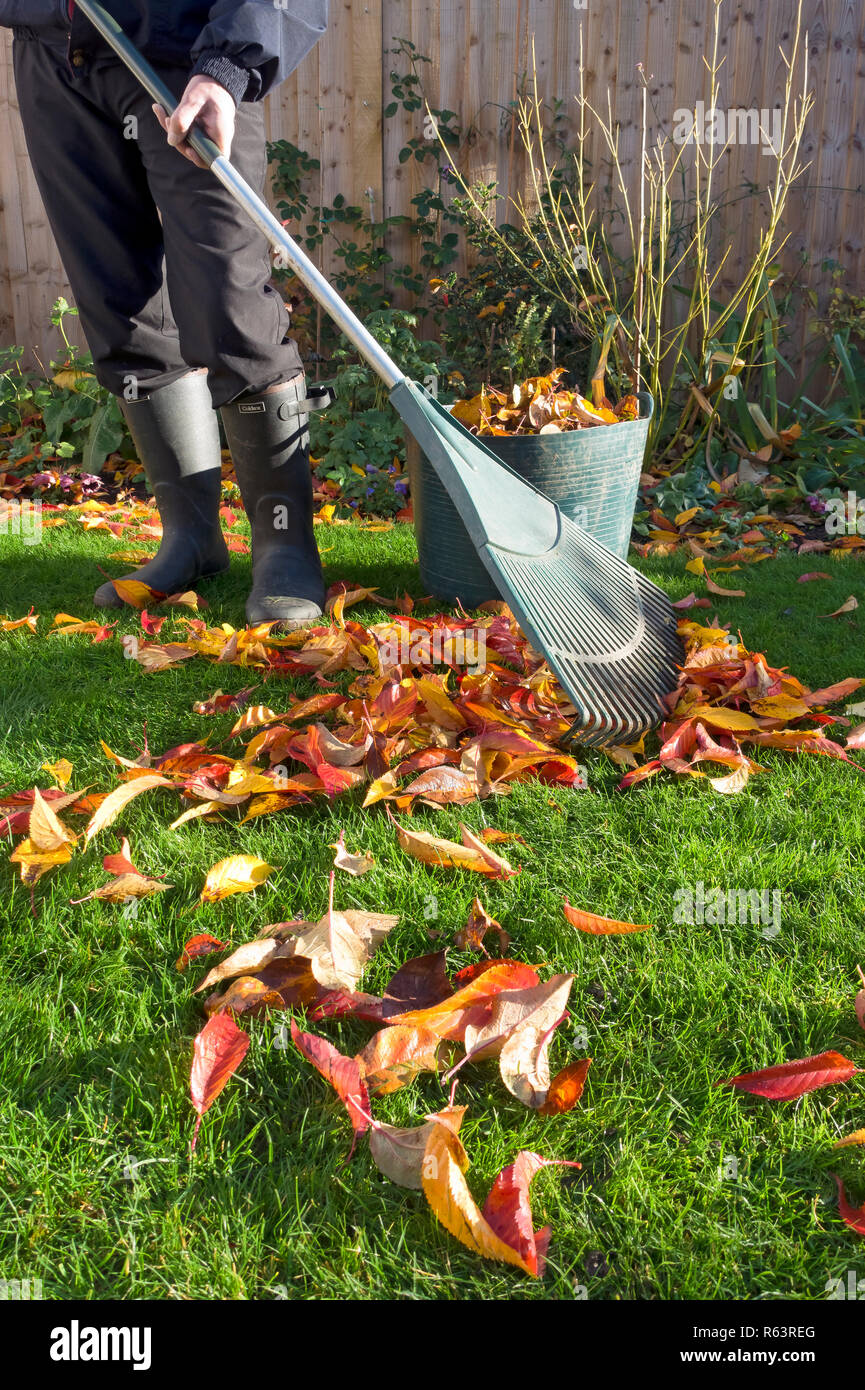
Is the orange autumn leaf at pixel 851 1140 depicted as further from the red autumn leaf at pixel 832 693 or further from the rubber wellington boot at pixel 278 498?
the rubber wellington boot at pixel 278 498

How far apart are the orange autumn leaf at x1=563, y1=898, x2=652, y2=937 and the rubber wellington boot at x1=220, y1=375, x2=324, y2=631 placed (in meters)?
1.29

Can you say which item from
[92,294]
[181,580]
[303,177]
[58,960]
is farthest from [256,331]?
[303,177]

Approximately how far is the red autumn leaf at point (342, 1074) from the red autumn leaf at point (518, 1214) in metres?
0.16

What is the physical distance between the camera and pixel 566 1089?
3.69 ft

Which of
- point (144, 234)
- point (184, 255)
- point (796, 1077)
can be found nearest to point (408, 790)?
point (796, 1077)

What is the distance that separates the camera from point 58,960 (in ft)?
4.34

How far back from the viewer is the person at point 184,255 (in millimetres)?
2207

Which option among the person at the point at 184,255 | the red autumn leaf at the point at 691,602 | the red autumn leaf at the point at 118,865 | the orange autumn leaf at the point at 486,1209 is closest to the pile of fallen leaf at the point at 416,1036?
the orange autumn leaf at the point at 486,1209

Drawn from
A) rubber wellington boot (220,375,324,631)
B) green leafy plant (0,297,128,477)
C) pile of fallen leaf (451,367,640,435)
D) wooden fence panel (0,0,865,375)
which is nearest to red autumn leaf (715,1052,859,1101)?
rubber wellington boot (220,375,324,631)

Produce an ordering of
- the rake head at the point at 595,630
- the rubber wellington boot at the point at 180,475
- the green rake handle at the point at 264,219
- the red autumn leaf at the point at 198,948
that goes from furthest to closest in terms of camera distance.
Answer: the rubber wellington boot at the point at 180,475 → the green rake handle at the point at 264,219 → the rake head at the point at 595,630 → the red autumn leaf at the point at 198,948

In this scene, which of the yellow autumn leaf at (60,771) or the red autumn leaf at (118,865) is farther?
the yellow autumn leaf at (60,771)

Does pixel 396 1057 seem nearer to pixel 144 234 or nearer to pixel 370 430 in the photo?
pixel 144 234
